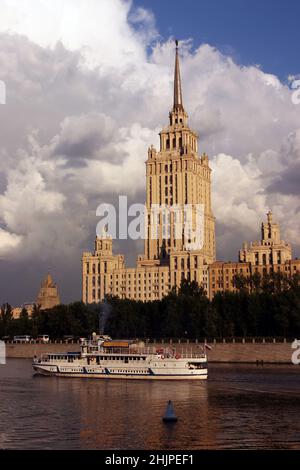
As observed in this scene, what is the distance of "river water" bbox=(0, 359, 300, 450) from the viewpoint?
52.2 meters

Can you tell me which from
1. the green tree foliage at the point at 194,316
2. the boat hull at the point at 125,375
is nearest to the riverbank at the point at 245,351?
the green tree foliage at the point at 194,316

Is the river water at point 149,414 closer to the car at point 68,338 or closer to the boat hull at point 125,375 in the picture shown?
the boat hull at point 125,375

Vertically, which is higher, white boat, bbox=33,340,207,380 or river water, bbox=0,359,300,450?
white boat, bbox=33,340,207,380

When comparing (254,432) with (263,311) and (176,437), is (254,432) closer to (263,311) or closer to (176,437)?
(176,437)

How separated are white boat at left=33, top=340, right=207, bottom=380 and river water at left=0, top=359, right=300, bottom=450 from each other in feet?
11.7

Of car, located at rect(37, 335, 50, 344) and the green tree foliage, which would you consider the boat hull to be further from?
car, located at rect(37, 335, 50, 344)

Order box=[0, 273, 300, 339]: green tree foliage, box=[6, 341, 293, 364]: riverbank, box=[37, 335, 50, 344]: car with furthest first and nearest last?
1. box=[37, 335, 50, 344]: car
2. box=[0, 273, 300, 339]: green tree foliage
3. box=[6, 341, 293, 364]: riverbank

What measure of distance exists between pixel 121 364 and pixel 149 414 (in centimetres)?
4430

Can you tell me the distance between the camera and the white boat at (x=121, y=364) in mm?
107438

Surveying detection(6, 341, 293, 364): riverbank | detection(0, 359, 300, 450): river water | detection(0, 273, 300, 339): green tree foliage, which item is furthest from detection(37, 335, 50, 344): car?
detection(0, 359, 300, 450): river water

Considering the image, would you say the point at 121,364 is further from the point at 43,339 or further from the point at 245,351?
the point at 43,339

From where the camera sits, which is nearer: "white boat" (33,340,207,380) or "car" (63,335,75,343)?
"white boat" (33,340,207,380)
